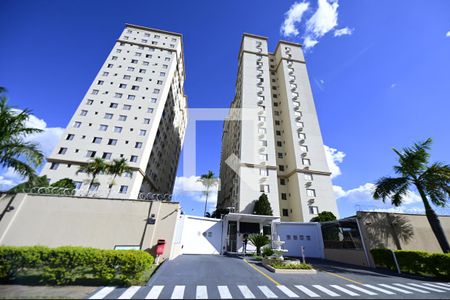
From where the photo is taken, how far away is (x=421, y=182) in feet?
48.6

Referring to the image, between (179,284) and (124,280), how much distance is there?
8.10ft

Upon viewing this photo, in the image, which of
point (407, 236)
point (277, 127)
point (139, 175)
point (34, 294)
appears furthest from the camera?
point (277, 127)

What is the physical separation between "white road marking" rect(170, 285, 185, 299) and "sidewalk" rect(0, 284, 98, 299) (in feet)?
10.5

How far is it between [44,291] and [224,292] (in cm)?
709

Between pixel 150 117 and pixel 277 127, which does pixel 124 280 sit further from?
pixel 277 127

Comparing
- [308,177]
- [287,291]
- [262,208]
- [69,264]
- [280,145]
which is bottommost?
[287,291]

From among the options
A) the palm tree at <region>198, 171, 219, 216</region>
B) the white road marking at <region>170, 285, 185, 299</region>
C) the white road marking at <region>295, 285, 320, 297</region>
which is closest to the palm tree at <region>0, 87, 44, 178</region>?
the white road marking at <region>170, 285, 185, 299</region>

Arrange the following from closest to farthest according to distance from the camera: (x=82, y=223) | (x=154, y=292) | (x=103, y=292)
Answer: (x=103, y=292), (x=154, y=292), (x=82, y=223)

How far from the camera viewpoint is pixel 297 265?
477 inches

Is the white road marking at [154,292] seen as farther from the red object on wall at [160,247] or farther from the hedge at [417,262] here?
the hedge at [417,262]

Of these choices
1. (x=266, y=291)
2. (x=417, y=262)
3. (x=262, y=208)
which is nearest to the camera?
(x=266, y=291)

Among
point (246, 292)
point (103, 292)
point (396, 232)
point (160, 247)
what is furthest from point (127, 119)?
point (396, 232)

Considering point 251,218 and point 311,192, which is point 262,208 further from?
point 311,192

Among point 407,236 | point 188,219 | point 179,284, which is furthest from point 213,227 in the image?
point 407,236
